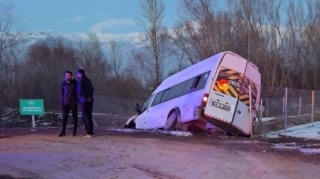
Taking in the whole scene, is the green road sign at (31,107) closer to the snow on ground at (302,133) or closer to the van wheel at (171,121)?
the van wheel at (171,121)

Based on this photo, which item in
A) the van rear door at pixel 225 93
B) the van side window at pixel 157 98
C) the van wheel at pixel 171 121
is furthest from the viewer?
the van side window at pixel 157 98

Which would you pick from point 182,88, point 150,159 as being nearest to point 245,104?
point 182,88

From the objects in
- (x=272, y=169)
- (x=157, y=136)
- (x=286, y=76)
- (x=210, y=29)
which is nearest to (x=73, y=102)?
(x=157, y=136)

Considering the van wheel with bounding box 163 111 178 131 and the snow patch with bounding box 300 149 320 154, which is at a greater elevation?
the van wheel with bounding box 163 111 178 131

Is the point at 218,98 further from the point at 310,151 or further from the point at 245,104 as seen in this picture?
the point at 310,151

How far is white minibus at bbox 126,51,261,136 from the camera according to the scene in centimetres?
1241

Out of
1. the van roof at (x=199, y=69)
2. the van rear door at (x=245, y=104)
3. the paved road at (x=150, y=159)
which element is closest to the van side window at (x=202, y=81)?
the van roof at (x=199, y=69)

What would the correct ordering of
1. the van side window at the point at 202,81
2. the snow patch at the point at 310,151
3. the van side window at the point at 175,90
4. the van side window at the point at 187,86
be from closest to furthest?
the snow patch at the point at 310,151, the van side window at the point at 202,81, the van side window at the point at 187,86, the van side window at the point at 175,90

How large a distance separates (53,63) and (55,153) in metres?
58.0

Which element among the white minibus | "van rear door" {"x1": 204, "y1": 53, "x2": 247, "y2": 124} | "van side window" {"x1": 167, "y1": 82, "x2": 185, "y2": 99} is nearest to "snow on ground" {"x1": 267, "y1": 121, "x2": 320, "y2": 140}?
the white minibus

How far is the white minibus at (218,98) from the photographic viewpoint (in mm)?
12406

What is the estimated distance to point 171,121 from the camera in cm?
1391

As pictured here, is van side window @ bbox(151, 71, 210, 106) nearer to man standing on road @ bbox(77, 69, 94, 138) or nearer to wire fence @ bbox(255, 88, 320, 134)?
man standing on road @ bbox(77, 69, 94, 138)

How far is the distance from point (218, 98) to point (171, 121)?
2.10 m
